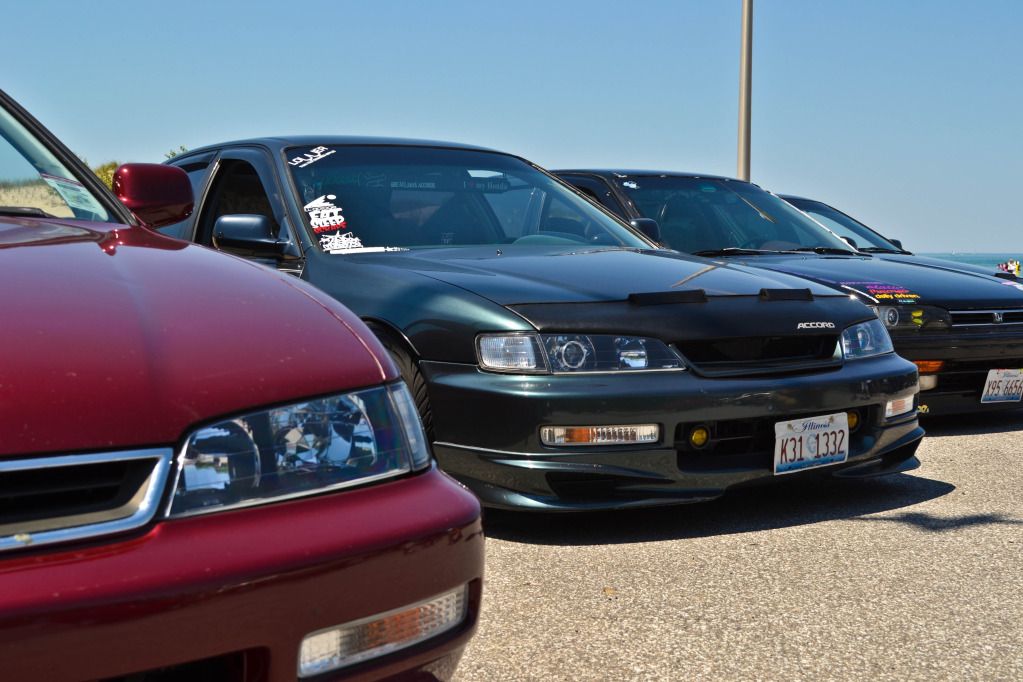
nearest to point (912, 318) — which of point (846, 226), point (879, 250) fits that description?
point (879, 250)

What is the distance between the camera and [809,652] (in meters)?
2.87

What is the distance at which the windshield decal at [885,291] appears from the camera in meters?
5.94

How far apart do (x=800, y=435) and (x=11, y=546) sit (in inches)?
118

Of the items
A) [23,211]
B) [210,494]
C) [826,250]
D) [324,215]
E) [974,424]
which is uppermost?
[23,211]

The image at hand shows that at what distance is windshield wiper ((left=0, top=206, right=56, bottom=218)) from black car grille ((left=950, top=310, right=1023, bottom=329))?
4.69 meters

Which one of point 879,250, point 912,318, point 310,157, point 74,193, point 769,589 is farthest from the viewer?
point 879,250

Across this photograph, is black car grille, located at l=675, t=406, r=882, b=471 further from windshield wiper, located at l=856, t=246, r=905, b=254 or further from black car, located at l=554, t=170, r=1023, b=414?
windshield wiper, located at l=856, t=246, r=905, b=254

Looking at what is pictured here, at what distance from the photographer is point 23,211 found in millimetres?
2619

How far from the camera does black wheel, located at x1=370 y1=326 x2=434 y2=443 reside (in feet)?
12.6

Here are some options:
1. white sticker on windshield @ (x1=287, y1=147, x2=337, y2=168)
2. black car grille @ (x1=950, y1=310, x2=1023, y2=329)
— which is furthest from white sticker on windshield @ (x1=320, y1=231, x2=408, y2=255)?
black car grille @ (x1=950, y1=310, x2=1023, y2=329)

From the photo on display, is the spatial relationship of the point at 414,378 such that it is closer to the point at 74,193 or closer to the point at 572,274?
the point at 572,274

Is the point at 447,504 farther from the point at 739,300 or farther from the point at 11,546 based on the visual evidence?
the point at 739,300

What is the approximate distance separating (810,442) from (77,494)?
295 cm

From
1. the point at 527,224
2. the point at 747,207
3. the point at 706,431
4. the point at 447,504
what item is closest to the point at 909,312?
the point at 747,207
